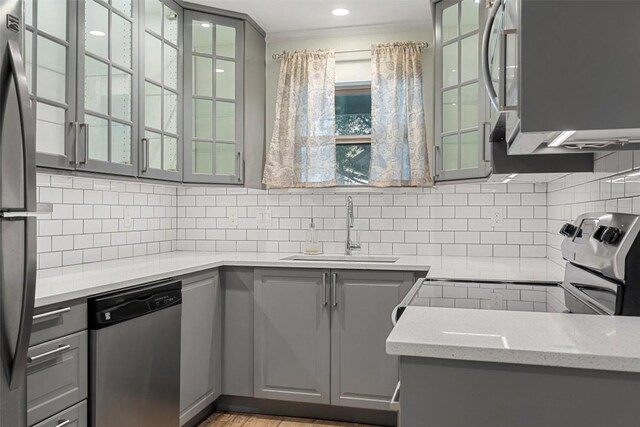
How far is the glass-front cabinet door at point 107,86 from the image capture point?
89.6 inches

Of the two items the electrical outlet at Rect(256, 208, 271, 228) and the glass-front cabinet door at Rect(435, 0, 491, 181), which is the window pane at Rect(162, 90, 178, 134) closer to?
the electrical outlet at Rect(256, 208, 271, 228)

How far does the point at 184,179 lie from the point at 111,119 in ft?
2.43

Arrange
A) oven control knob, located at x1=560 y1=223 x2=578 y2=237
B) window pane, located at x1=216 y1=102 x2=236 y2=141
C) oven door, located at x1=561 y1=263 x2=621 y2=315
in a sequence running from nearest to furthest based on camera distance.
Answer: oven door, located at x1=561 y1=263 x2=621 y2=315
oven control knob, located at x1=560 y1=223 x2=578 y2=237
window pane, located at x1=216 y1=102 x2=236 y2=141

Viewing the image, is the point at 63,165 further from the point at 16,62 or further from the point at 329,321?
the point at 329,321

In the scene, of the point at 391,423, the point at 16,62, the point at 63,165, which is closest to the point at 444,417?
the point at 16,62

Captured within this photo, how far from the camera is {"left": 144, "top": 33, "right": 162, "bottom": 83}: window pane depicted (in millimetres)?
2801

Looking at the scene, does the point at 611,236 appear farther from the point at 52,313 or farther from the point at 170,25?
the point at 170,25

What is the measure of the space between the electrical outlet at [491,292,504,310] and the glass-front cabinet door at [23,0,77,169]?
69.3 inches

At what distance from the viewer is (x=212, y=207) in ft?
12.2

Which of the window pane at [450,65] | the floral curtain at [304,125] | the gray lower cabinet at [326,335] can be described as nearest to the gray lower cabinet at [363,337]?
the gray lower cabinet at [326,335]

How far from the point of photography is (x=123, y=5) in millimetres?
2607

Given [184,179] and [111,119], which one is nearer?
→ [111,119]

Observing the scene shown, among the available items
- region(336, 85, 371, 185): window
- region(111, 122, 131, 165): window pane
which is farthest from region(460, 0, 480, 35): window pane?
region(111, 122, 131, 165): window pane

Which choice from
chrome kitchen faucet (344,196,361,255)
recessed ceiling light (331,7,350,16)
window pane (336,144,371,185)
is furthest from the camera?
window pane (336,144,371,185)
